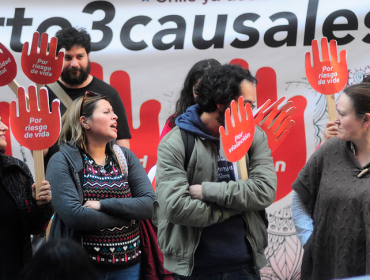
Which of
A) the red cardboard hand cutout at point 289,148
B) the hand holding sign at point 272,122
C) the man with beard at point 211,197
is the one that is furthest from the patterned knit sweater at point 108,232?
the red cardboard hand cutout at point 289,148

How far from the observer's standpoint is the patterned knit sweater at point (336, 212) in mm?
2160

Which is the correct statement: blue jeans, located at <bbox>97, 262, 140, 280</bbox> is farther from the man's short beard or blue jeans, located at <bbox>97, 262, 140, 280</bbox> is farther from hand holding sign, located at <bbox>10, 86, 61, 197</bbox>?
the man's short beard

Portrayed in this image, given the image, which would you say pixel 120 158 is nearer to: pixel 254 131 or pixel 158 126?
pixel 254 131

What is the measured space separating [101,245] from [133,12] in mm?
1932

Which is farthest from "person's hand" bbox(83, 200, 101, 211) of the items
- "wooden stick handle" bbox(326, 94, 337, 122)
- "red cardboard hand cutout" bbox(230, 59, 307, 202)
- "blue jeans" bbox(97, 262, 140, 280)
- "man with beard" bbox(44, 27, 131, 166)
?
"red cardboard hand cutout" bbox(230, 59, 307, 202)

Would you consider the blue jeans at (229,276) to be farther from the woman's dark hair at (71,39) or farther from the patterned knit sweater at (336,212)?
the woman's dark hair at (71,39)

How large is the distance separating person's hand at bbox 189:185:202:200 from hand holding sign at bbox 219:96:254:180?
0.58ft

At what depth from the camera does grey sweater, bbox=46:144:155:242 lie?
7.77 ft

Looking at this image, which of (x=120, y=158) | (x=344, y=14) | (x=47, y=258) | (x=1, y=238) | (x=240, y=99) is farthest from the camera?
(x=344, y=14)

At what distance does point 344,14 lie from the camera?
363cm

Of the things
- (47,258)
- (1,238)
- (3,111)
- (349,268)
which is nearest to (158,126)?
(3,111)

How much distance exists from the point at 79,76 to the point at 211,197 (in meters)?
1.61

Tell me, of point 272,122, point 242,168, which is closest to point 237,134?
point 242,168

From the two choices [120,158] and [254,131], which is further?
[120,158]
